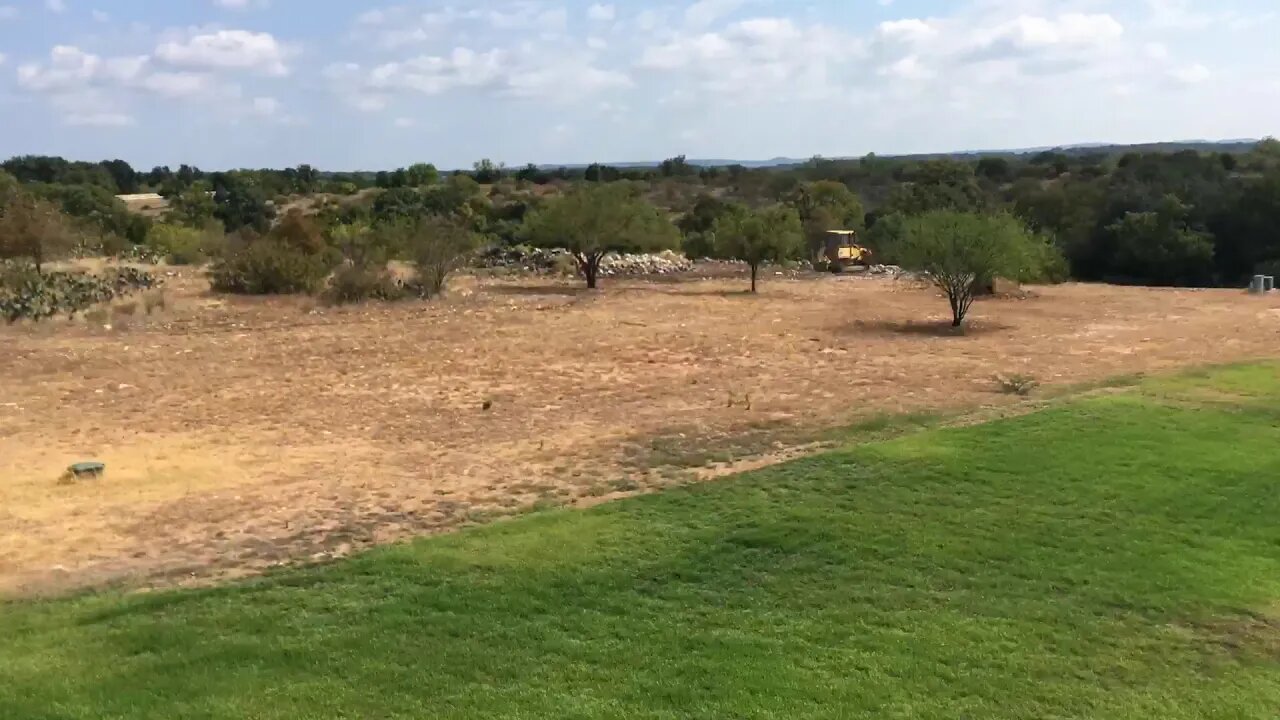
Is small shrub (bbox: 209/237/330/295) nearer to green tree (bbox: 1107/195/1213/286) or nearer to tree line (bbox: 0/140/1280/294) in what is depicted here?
tree line (bbox: 0/140/1280/294)

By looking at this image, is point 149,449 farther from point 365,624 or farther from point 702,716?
point 702,716

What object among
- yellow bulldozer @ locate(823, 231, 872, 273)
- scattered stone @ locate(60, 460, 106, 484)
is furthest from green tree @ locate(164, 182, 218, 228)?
scattered stone @ locate(60, 460, 106, 484)

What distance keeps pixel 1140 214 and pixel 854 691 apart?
132 ft

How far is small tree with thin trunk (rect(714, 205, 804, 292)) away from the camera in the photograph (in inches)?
1284

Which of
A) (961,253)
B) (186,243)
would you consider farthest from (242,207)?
(961,253)

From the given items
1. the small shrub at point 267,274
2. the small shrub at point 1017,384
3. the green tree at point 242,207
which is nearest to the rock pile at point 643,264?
the small shrub at point 267,274

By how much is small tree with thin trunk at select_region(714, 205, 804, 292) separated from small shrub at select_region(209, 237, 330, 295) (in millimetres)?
12313

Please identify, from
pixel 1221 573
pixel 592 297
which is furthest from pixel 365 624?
pixel 592 297

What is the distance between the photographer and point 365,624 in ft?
21.2

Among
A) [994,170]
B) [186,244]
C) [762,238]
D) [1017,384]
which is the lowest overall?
[1017,384]

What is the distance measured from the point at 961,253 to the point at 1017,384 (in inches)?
360

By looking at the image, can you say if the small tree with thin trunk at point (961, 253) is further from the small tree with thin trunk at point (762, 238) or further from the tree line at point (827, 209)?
the small tree with thin trunk at point (762, 238)

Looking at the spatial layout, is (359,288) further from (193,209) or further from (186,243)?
(193,209)

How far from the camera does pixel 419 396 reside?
15.1m
